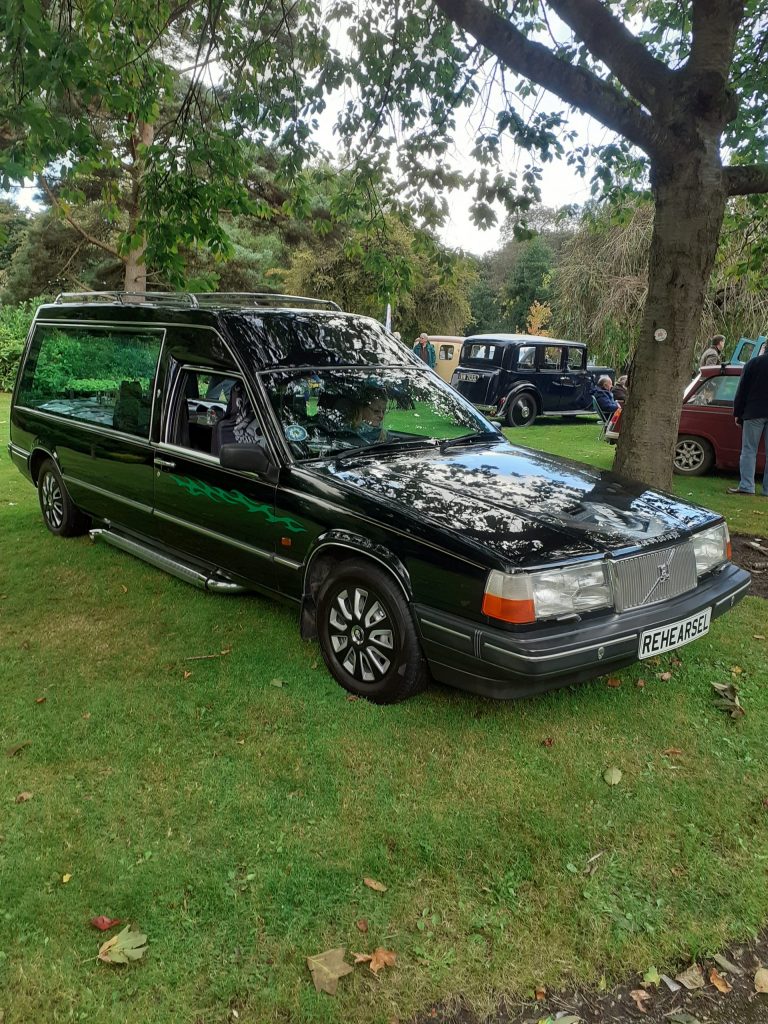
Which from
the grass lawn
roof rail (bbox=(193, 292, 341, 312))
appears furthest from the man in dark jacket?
roof rail (bbox=(193, 292, 341, 312))

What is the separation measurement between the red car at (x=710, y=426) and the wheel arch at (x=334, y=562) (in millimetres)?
7539

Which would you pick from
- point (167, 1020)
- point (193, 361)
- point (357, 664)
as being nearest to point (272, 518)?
point (357, 664)

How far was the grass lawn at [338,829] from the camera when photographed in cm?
231

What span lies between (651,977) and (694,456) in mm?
9063

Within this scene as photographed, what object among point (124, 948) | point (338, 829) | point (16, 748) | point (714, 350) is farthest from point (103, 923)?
point (714, 350)

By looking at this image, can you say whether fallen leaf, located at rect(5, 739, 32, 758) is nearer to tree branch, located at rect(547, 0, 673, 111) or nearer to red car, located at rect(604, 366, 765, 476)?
tree branch, located at rect(547, 0, 673, 111)

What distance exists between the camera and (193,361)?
4742 mm

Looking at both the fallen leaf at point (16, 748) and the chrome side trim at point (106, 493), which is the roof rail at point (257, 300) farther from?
the fallen leaf at point (16, 748)

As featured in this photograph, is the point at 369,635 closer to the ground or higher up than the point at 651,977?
higher up

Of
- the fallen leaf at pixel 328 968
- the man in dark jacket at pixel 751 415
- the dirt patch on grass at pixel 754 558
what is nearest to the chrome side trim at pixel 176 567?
the fallen leaf at pixel 328 968

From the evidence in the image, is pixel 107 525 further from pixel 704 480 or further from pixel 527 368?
pixel 527 368

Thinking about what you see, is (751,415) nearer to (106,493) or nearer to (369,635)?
(369,635)

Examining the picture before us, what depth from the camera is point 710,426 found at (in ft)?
33.3

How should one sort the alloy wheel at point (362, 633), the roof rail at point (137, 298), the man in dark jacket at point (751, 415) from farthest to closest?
the man in dark jacket at point (751, 415)
the roof rail at point (137, 298)
the alloy wheel at point (362, 633)
